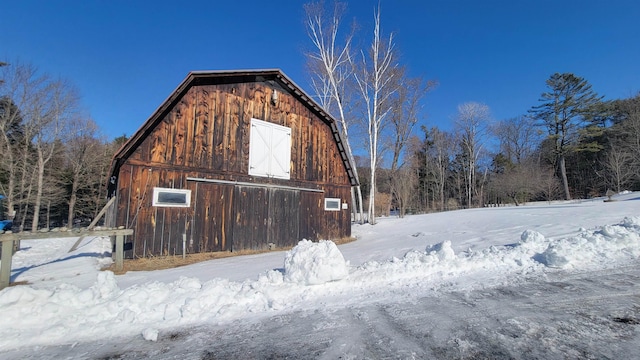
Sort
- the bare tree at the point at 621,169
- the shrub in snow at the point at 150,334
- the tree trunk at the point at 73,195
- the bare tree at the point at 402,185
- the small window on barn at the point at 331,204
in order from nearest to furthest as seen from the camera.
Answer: the shrub in snow at the point at 150,334, the small window on barn at the point at 331,204, the bare tree at the point at 621,169, the tree trunk at the point at 73,195, the bare tree at the point at 402,185

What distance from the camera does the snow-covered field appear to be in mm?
2719

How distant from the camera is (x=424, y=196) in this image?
40219 mm

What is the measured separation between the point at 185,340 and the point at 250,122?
8.83m

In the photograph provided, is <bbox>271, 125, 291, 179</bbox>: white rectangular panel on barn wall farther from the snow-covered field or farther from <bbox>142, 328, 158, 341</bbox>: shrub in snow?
<bbox>142, 328, 158, 341</bbox>: shrub in snow

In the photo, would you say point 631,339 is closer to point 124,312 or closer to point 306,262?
point 306,262

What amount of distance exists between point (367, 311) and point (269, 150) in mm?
8583

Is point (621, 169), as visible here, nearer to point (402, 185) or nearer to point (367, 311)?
point (402, 185)

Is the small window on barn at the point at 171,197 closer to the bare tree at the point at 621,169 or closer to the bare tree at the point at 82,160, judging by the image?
the bare tree at the point at 82,160

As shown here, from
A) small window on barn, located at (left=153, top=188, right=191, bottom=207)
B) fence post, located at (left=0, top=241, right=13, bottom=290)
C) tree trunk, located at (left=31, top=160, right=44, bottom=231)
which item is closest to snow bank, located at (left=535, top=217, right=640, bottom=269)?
small window on barn, located at (left=153, top=188, right=191, bottom=207)

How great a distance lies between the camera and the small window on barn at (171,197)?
8.85 meters

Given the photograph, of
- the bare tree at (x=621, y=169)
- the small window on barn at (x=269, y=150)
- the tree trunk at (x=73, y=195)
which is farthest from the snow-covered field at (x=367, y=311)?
the bare tree at (x=621, y=169)

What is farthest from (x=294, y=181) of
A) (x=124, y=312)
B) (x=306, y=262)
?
(x=124, y=312)

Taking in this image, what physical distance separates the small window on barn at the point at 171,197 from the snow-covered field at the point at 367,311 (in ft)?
11.2

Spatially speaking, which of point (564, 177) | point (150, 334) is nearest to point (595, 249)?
point (150, 334)
